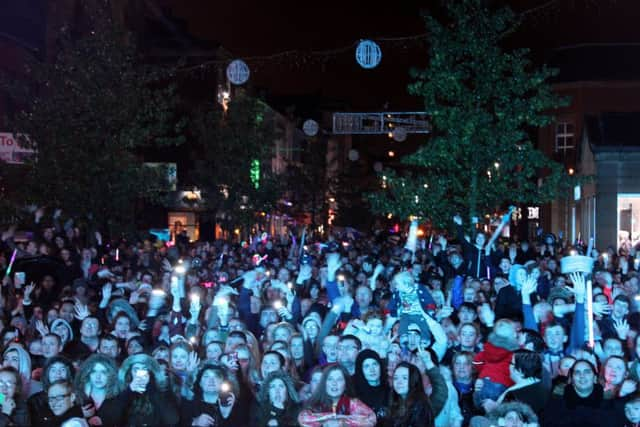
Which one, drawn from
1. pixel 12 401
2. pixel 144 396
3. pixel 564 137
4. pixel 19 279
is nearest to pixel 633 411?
pixel 144 396

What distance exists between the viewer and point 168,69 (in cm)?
1966

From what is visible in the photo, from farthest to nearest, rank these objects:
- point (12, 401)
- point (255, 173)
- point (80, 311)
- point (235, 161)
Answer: point (255, 173) → point (235, 161) → point (80, 311) → point (12, 401)

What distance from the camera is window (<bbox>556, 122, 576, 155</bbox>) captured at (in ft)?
123

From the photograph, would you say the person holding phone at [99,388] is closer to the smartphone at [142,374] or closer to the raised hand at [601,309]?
the smartphone at [142,374]

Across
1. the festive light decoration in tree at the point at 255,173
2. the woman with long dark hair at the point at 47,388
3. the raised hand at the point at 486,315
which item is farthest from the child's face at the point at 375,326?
the festive light decoration in tree at the point at 255,173

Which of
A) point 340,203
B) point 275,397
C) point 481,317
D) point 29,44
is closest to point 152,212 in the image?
point 29,44

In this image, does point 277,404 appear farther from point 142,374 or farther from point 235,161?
point 235,161

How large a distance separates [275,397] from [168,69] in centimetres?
1437

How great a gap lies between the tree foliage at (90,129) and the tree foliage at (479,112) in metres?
5.88

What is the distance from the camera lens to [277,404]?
21.3ft

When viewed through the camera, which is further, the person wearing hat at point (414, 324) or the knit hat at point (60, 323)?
the knit hat at point (60, 323)

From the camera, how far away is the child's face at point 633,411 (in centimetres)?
620

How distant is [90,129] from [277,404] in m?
13.3

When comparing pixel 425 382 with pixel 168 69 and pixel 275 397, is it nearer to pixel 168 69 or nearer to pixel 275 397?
pixel 275 397
